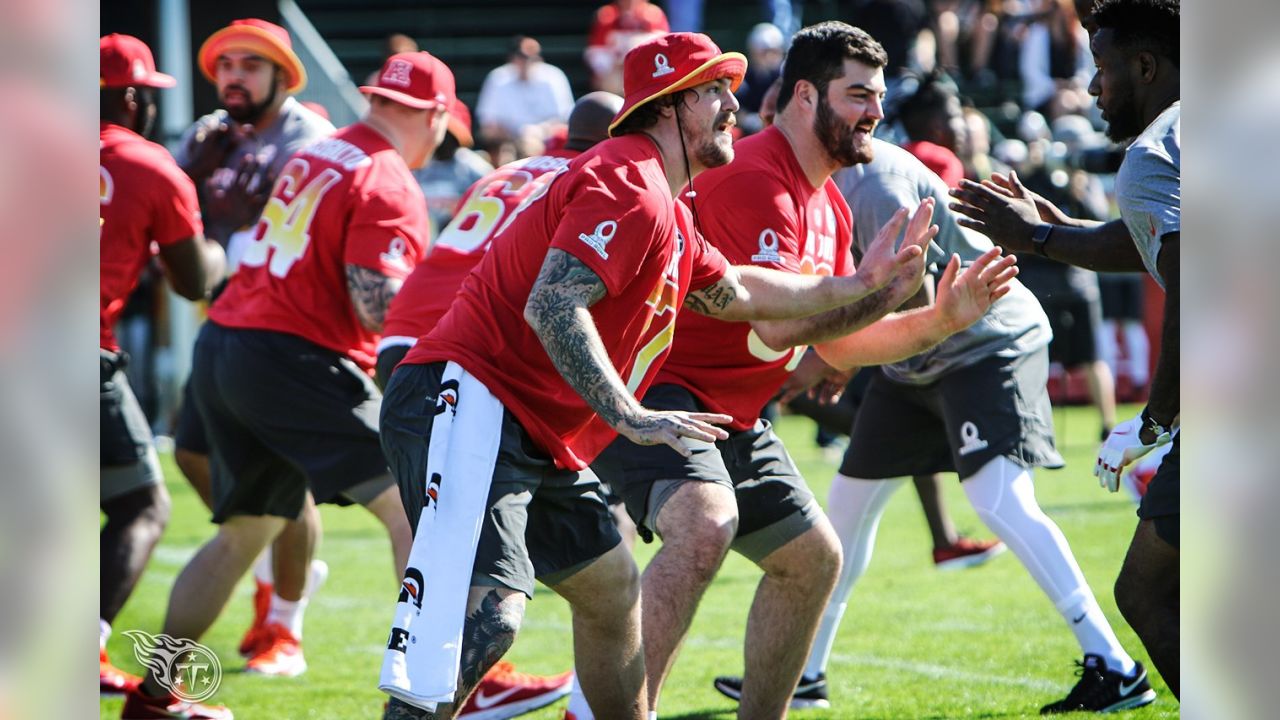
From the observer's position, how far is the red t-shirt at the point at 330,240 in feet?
19.4

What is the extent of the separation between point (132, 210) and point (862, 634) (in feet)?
12.2

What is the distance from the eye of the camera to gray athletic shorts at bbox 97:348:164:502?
6297mm

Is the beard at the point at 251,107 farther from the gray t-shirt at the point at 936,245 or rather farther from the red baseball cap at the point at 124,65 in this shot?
the gray t-shirt at the point at 936,245

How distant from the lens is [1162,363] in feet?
13.2

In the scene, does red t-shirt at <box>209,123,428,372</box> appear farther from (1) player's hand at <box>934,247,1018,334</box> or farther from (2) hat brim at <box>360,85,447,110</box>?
(1) player's hand at <box>934,247,1018,334</box>

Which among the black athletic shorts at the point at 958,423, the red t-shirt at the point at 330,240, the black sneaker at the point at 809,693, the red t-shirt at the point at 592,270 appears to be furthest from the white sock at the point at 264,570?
the red t-shirt at the point at 592,270

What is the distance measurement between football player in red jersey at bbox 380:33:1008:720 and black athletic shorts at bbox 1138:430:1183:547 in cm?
121

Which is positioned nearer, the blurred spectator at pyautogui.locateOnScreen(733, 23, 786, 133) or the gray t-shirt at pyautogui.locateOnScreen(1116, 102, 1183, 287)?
the gray t-shirt at pyautogui.locateOnScreen(1116, 102, 1183, 287)

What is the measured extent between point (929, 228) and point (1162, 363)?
88 centimetres

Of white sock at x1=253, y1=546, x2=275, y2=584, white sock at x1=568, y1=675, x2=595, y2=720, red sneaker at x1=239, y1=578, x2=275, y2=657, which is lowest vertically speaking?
red sneaker at x1=239, y1=578, x2=275, y2=657

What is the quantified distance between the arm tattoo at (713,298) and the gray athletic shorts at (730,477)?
1.43ft

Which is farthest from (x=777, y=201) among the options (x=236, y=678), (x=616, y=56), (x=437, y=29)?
(x=437, y=29)

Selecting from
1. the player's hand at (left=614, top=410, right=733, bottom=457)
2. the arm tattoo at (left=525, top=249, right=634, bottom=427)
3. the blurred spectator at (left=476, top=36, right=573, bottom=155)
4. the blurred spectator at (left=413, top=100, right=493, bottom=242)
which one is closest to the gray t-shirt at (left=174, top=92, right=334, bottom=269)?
the arm tattoo at (left=525, top=249, right=634, bottom=427)
